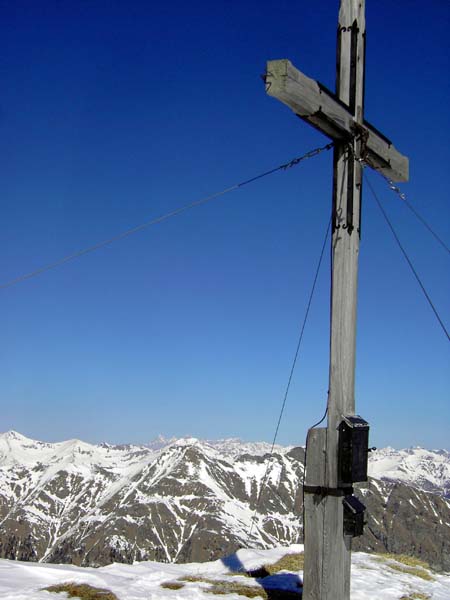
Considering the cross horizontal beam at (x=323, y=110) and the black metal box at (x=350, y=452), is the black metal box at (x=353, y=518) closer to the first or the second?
the black metal box at (x=350, y=452)

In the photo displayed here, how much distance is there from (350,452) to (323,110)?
521 cm

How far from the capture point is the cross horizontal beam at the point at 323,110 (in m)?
7.95

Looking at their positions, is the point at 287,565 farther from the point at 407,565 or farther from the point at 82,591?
the point at 82,591

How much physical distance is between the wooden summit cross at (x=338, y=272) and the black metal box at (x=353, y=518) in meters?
0.04

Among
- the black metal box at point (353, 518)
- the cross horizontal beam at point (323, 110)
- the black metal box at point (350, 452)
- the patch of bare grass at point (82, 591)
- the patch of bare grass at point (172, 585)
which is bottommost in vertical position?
the patch of bare grass at point (82, 591)

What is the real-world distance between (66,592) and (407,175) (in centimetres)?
1089

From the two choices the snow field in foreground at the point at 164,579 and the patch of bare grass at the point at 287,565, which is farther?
the patch of bare grass at the point at 287,565

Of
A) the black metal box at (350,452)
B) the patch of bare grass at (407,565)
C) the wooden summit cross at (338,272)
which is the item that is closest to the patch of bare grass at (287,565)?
the patch of bare grass at (407,565)

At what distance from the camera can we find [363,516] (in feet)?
28.0

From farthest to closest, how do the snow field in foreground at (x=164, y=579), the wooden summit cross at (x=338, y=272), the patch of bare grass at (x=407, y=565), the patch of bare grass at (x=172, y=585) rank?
1. the patch of bare grass at (x=407, y=565)
2. the patch of bare grass at (x=172, y=585)
3. the snow field in foreground at (x=164, y=579)
4. the wooden summit cross at (x=338, y=272)

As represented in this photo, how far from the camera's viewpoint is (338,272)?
8.99 metres

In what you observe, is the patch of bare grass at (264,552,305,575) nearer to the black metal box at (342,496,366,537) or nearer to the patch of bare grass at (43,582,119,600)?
the patch of bare grass at (43,582,119,600)

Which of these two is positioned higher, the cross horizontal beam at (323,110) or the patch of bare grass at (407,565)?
the cross horizontal beam at (323,110)

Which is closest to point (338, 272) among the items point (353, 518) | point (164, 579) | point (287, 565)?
point (353, 518)
